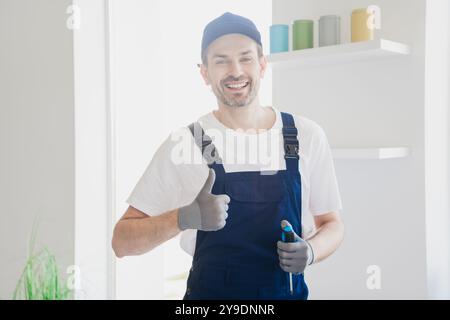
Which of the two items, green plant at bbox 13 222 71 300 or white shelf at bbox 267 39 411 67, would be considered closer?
white shelf at bbox 267 39 411 67

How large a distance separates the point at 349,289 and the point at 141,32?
1.08 m

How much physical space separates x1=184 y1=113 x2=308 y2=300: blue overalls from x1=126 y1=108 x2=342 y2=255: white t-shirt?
0.02 m

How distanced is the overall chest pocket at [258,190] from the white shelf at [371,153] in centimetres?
24

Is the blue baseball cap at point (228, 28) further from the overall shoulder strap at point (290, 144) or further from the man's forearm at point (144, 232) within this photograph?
the man's forearm at point (144, 232)

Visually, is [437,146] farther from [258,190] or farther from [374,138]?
[258,190]

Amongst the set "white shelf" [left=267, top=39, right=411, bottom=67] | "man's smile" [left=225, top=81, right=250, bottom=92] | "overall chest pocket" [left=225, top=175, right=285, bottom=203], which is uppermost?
"white shelf" [left=267, top=39, right=411, bottom=67]

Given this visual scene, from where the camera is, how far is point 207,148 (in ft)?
5.37

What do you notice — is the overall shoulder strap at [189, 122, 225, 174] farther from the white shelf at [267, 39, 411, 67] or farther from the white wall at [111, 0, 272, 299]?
the white shelf at [267, 39, 411, 67]

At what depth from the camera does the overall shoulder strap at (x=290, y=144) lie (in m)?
1.62

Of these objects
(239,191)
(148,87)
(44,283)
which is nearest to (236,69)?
(239,191)

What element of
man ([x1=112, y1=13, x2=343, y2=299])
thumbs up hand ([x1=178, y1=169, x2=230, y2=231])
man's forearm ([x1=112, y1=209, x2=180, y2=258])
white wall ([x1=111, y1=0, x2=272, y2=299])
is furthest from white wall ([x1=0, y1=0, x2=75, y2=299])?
thumbs up hand ([x1=178, y1=169, x2=230, y2=231])

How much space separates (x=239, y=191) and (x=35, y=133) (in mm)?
943

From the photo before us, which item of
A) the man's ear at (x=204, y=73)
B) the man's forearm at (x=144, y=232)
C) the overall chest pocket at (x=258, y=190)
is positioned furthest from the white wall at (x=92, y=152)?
the overall chest pocket at (x=258, y=190)

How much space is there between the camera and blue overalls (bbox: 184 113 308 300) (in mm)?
1604
